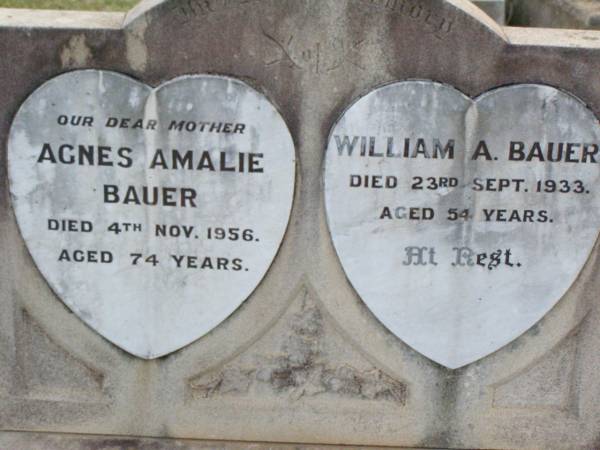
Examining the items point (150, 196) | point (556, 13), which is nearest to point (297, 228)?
point (150, 196)

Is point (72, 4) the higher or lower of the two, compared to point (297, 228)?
higher

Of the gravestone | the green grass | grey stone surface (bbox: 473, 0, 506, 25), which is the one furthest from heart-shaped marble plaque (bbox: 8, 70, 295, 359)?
the green grass

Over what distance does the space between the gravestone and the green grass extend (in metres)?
3.00

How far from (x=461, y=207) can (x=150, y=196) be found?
988mm

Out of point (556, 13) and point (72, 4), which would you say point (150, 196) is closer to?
point (556, 13)

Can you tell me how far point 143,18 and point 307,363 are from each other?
1260 millimetres

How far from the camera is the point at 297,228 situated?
8.96ft

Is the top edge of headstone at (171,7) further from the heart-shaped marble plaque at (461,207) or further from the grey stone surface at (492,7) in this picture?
the grey stone surface at (492,7)

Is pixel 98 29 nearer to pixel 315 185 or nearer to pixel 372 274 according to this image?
pixel 315 185

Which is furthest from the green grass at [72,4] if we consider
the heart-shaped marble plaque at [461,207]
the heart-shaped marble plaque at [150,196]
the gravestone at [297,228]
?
the heart-shaped marble plaque at [461,207]

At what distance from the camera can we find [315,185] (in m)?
2.68

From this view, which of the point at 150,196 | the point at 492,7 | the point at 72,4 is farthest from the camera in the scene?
the point at 72,4

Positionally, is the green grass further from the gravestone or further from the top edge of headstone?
the top edge of headstone

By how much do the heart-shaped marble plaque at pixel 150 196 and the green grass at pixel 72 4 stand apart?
3.11 m
